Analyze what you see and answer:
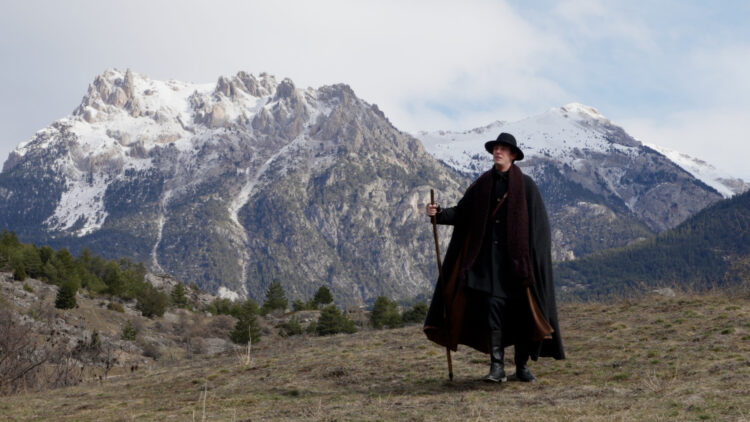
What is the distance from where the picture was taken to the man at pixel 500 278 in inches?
356

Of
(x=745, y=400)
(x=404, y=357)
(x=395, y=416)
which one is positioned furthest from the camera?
(x=404, y=357)

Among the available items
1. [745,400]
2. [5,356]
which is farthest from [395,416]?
[5,356]

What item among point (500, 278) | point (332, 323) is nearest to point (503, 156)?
point (500, 278)

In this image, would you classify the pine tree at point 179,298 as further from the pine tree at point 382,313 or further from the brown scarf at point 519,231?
the brown scarf at point 519,231

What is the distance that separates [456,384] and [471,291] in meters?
1.36

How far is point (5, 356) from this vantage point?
1283 centimetres

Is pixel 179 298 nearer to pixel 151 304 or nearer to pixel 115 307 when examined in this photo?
pixel 151 304

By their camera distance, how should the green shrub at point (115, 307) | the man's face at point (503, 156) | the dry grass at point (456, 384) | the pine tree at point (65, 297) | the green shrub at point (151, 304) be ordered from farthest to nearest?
the green shrub at point (151, 304)
the green shrub at point (115, 307)
the pine tree at point (65, 297)
the man's face at point (503, 156)
the dry grass at point (456, 384)

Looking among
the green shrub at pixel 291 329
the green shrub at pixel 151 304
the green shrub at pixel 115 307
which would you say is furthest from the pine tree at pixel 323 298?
the green shrub at pixel 115 307

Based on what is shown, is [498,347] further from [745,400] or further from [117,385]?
[117,385]

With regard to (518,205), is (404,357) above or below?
below

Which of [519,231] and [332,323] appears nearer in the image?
[519,231]

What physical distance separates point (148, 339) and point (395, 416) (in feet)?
120

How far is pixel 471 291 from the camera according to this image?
926 centimetres
